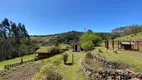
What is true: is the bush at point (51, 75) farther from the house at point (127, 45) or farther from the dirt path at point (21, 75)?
the house at point (127, 45)

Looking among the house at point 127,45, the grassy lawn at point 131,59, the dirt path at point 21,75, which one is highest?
the house at point 127,45

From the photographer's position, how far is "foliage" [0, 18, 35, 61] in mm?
61312

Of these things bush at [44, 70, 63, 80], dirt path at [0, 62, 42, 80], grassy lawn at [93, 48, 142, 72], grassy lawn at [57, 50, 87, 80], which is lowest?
dirt path at [0, 62, 42, 80]

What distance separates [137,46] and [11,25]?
233ft

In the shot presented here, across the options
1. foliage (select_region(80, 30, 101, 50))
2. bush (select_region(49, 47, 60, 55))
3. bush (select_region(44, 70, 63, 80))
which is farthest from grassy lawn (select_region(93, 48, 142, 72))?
bush (select_region(49, 47, 60, 55))

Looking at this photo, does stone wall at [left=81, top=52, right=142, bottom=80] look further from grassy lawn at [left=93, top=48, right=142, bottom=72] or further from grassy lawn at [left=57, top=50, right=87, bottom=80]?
grassy lawn at [left=57, top=50, right=87, bottom=80]

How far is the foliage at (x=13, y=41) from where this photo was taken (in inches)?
2414

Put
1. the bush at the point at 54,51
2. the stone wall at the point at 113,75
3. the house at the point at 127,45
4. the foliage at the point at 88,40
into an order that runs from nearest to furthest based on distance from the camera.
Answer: the stone wall at the point at 113,75 → the house at the point at 127,45 → the foliage at the point at 88,40 → the bush at the point at 54,51

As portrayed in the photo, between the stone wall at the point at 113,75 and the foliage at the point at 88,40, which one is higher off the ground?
the foliage at the point at 88,40

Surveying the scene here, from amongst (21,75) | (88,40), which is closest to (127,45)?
(88,40)

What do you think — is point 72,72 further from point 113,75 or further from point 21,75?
point 21,75

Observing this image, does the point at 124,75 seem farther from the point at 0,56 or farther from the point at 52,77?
the point at 0,56

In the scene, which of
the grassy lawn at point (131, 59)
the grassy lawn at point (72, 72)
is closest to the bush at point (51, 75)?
the grassy lawn at point (72, 72)

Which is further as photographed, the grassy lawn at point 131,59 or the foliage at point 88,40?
the foliage at point 88,40
